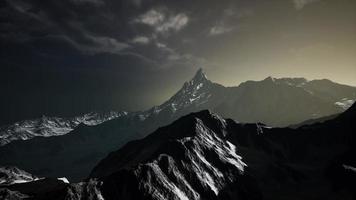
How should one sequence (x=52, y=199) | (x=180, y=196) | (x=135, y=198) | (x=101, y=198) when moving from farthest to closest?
(x=180, y=196), (x=135, y=198), (x=101, y=198), (x=52, y=199)

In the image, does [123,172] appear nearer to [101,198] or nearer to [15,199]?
[101,198]

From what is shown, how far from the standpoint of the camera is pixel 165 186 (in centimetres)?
19438

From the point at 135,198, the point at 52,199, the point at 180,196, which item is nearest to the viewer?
the point at 52,199

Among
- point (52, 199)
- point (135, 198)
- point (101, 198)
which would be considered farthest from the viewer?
point (135, 198)

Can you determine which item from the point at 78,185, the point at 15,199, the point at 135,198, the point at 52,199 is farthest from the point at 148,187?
the point at 15,199

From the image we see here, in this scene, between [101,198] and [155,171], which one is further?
[155,171]

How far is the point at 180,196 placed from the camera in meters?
194

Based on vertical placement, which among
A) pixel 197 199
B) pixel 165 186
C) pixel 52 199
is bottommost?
pixel 197 199

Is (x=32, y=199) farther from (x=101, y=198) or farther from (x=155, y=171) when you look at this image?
(x=155, y=171)

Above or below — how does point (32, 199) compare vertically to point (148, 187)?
above

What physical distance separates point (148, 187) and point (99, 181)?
25.6 m

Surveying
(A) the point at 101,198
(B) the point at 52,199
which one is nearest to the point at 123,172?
(A) the point at 101,198

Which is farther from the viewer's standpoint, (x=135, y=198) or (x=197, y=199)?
(x=197, y=199)

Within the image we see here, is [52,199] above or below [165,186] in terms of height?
above
